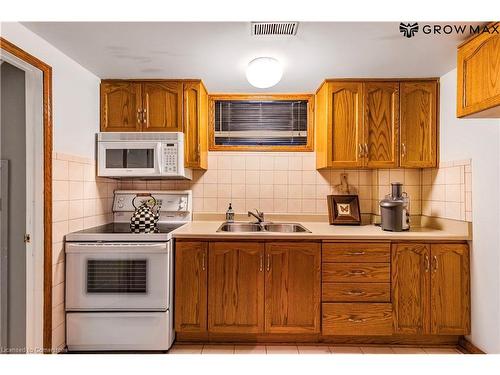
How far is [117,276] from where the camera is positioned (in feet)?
7.74

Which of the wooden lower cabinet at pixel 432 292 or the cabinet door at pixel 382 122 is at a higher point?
the cabinet door at pixel 382 122

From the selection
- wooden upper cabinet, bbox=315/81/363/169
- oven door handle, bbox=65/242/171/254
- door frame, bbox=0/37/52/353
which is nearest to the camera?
door frame, bbox=0/37/52/353

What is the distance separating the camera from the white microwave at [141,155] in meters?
2.72

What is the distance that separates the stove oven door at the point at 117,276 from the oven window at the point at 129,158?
0.69m

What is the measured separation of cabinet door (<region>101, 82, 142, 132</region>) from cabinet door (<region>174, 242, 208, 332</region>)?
1.13 m

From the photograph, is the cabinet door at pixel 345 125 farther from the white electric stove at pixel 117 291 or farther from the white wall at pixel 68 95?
the white wall at pixel 68 95

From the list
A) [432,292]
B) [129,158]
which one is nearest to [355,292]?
[432,292]

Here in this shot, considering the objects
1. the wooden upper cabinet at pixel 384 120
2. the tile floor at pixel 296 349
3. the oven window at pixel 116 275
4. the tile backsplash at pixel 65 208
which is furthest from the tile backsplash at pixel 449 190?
the tile backsplash at pixel 65 208

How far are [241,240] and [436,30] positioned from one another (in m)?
1.77

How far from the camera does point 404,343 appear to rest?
2.54 meters

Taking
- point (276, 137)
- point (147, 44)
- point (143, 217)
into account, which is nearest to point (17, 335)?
point (143, 217)

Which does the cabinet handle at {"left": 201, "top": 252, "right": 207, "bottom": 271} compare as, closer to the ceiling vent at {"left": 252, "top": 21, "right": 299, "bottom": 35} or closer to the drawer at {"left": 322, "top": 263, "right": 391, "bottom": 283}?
the drawer at {"left": 322, "top": 263, "right": 391, "bottom": 283}

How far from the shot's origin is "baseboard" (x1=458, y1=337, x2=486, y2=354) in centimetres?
236

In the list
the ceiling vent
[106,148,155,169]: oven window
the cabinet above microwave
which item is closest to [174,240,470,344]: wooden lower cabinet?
[106,148,155,169]: oven window
